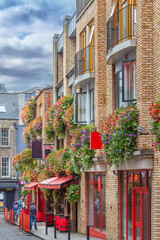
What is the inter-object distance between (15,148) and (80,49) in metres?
32.1

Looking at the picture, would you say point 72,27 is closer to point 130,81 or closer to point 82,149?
point 82,149

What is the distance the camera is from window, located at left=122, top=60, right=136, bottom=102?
17516mm

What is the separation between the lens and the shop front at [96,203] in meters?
22.5

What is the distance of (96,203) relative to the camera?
2367cm

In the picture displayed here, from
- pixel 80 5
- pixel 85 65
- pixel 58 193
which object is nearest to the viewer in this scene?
pixel 85 65

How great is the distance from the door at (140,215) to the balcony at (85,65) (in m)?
7.68

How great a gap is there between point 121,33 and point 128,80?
2.04m

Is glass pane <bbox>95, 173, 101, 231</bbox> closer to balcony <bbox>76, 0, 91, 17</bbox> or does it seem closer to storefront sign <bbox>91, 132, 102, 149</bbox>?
storefront sign <bbox>91, 132, 102, 149</bbox>

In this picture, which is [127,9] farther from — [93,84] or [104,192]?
[104,192]

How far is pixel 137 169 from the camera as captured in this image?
1755 cm

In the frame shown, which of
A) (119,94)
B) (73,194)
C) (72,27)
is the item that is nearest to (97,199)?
(73,194)

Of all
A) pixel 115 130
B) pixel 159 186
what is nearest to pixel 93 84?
pixel 115 130

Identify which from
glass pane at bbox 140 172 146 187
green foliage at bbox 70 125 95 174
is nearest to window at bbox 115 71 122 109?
green foliage at bbox 70 125 95 174

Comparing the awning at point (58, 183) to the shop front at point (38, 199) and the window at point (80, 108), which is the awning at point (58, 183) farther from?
the shop front at point (38, 199)
